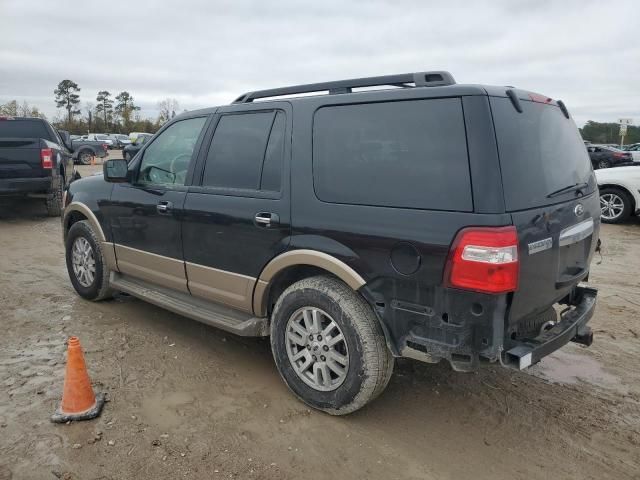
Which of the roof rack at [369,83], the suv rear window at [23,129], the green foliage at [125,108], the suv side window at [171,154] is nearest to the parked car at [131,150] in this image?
the suv side window at [171,154]

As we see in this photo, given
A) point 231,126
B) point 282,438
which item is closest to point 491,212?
point 282,438

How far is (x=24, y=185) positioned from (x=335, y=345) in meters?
8.43

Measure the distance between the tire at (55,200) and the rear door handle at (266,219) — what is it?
26.5 feet

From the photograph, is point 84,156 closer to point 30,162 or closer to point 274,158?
point 30,162

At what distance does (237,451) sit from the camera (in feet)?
9.37

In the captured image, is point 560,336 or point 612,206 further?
point 612,206

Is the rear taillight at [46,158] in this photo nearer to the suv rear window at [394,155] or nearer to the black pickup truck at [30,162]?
the black pickup truck at [30,162]

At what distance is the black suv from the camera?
8.51ft

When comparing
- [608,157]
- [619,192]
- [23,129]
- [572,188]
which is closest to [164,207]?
[572,188]

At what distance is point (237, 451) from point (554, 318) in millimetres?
2090

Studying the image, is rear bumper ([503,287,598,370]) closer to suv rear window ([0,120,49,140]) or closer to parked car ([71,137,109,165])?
suv rear window ([0,120,49,140])

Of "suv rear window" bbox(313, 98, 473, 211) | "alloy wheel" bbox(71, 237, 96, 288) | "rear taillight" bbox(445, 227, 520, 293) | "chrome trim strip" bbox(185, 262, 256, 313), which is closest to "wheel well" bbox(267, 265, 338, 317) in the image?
"chrome trim strip" bbox(185, 262, 256, 313)

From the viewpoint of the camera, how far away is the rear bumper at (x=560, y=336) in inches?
104

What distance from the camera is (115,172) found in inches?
173
